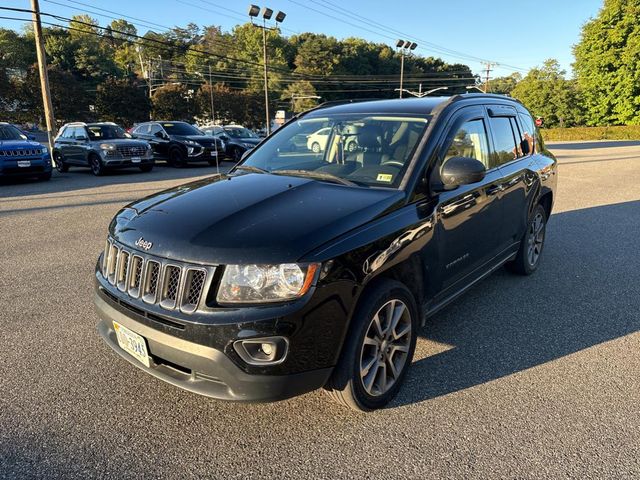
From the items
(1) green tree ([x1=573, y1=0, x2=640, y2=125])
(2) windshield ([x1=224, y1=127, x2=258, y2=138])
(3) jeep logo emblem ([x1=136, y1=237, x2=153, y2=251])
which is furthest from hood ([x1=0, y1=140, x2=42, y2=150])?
(1) green tree ([x1=573, y1=0, x2=640, y2=125])

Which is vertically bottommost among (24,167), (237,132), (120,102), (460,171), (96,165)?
(96,165)

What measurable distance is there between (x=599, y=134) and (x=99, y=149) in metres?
48.3

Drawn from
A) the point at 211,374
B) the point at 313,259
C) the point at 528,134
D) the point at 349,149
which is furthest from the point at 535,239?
the point at 211,374

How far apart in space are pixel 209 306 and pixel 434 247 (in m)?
1.61

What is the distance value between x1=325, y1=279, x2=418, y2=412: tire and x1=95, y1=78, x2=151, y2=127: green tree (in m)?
42.3

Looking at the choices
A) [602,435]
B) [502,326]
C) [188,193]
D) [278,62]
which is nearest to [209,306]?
[188,193]

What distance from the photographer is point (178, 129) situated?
18641 mm

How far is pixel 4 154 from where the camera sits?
39.9 feet

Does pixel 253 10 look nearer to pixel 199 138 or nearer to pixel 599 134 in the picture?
pixel 199 138

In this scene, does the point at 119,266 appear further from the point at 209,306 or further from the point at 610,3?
the point at 610,3

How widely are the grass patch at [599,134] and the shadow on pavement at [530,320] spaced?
4765cm

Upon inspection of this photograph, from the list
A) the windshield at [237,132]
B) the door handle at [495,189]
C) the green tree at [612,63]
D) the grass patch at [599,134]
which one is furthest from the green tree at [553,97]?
the door handle at [495,189]

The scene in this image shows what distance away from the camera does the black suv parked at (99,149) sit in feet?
48.1

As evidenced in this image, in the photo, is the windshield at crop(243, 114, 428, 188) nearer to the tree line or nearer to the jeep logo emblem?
the jeep logo emblem
